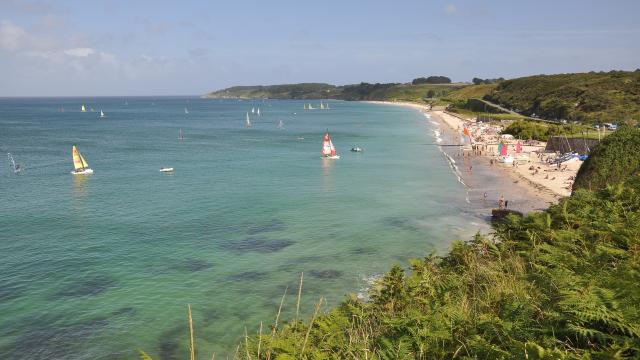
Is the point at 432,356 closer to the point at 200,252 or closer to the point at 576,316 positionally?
the point at 576,316

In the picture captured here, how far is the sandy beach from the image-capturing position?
5369 centimetres

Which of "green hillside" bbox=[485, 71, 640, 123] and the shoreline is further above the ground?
"green hillside" bbox=[485, 71, 640, 123]

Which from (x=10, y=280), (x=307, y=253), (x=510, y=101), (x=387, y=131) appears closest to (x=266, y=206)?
(x=307, y=253)

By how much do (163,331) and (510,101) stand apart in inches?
7002

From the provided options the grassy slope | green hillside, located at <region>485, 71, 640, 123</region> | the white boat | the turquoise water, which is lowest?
the turquoise water

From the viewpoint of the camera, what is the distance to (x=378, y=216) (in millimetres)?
47469

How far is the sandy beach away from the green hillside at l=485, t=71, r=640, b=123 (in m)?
29.2

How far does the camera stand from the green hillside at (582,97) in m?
114

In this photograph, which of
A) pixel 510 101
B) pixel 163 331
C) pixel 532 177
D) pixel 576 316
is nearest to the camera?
pixel 576 316

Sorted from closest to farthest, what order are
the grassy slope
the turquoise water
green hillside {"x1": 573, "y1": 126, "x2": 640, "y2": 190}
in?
1. the grassy slope
2. the turquoise water
3. green hillside {"x1": 573, "y1": 126, "x2": 640, "y2": 190}

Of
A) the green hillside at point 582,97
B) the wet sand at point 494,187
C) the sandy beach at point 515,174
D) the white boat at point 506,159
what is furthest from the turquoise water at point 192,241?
the green hillside at point 582,97

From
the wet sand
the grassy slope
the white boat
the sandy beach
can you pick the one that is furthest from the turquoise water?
the grassy slope

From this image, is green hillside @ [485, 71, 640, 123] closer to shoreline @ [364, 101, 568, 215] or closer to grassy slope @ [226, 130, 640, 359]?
shoreline @ [364, 101, 568, 215]

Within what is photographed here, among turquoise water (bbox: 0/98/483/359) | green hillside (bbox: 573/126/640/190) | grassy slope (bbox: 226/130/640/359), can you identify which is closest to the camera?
grassy slope (bbox: 226/130/640/359)
